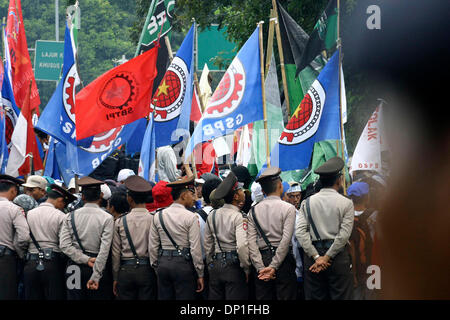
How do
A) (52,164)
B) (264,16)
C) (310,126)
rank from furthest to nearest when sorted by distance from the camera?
(264,16) → (52,164) → (310,126)

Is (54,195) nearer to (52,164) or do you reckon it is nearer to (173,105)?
(173,105)

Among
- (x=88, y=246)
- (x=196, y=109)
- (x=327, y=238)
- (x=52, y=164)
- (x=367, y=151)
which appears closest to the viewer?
(x=327, y=238)

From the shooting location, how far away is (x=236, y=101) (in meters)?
9.88

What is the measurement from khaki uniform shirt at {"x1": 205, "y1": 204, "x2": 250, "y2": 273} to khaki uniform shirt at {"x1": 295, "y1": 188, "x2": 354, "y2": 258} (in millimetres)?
550

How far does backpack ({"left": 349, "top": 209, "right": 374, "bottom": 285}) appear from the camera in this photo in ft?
25.7

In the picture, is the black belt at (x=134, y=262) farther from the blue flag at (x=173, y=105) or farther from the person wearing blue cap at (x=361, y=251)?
the blue flag at (x=173, y=105)

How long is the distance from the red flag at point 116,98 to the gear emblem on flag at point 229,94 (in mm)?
1235

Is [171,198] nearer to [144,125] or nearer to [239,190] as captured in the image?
[239,190]

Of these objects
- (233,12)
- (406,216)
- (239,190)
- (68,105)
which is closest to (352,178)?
(239,190)

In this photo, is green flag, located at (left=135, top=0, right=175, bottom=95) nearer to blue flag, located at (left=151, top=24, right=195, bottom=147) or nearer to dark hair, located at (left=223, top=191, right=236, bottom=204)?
blue flag, located at (left=151, top=24, right=195, bottom=147)

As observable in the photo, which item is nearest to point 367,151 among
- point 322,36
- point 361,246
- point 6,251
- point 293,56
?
point 322,36

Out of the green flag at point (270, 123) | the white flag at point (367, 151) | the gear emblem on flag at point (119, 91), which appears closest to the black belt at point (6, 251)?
the gear emblem on flag at point (119, 91)

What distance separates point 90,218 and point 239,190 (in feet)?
5.16

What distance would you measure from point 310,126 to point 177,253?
2550 millimetres
